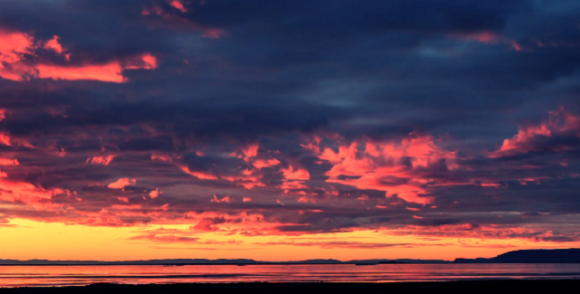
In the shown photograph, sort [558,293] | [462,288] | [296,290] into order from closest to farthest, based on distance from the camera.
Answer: [558,293] < [296,290] < [462,288]

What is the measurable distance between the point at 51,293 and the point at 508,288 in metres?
62.4

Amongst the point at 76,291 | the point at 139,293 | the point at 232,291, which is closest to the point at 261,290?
the point at 232,291

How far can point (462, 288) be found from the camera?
83.7m

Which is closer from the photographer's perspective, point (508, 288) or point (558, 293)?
point (558, 293)

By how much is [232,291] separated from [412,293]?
2333cm

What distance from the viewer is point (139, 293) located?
75.8 metres

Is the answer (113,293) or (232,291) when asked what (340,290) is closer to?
(232,291)

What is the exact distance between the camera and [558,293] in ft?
240

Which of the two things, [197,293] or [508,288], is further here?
[508,288]

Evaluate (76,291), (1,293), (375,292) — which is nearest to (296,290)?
(375,292)

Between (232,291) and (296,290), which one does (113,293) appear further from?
(296,290)

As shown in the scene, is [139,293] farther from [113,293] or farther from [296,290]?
[296,290]

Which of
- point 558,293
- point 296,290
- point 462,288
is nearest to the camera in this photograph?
point 558,293

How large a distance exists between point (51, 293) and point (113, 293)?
25.1 ft
